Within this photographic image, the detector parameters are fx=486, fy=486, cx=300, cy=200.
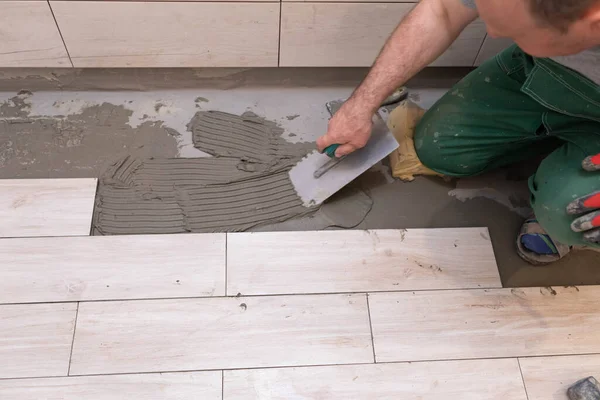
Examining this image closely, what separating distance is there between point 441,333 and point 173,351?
67 centimetres

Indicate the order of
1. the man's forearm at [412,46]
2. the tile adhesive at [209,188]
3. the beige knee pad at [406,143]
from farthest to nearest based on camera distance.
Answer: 1. the beige knee pad at [406,143]
2. the tile adhesive at [209,188]
3. the man's forearm at [412,46]

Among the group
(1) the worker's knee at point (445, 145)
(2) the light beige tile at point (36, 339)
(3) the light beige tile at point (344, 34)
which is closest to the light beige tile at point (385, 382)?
(2) the light beige tile at point (36, 339)

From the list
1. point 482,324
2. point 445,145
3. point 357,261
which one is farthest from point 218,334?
point 445,145

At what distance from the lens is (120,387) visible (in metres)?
1.14

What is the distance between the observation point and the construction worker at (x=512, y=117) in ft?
3.46

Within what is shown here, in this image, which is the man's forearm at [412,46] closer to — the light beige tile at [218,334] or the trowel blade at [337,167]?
the trowel blade at [337,167]

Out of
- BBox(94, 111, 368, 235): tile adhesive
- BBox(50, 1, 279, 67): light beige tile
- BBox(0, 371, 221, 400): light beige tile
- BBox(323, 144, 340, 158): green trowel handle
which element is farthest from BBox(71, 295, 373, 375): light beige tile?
BBox(50, 1, 279, 67): light beige tile

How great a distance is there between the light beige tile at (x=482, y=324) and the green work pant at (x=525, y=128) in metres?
0.25

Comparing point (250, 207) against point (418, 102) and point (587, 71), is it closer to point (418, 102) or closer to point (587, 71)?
point (418, 102)

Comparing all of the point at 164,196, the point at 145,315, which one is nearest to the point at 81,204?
the point at 164,196

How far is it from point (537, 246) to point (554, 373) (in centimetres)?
33

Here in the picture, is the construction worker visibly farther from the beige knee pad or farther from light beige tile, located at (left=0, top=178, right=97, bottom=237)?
light beige tile, located at (left=0, top=178, right=97, bottom=237)

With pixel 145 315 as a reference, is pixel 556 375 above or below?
below

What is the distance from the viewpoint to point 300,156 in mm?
1481
